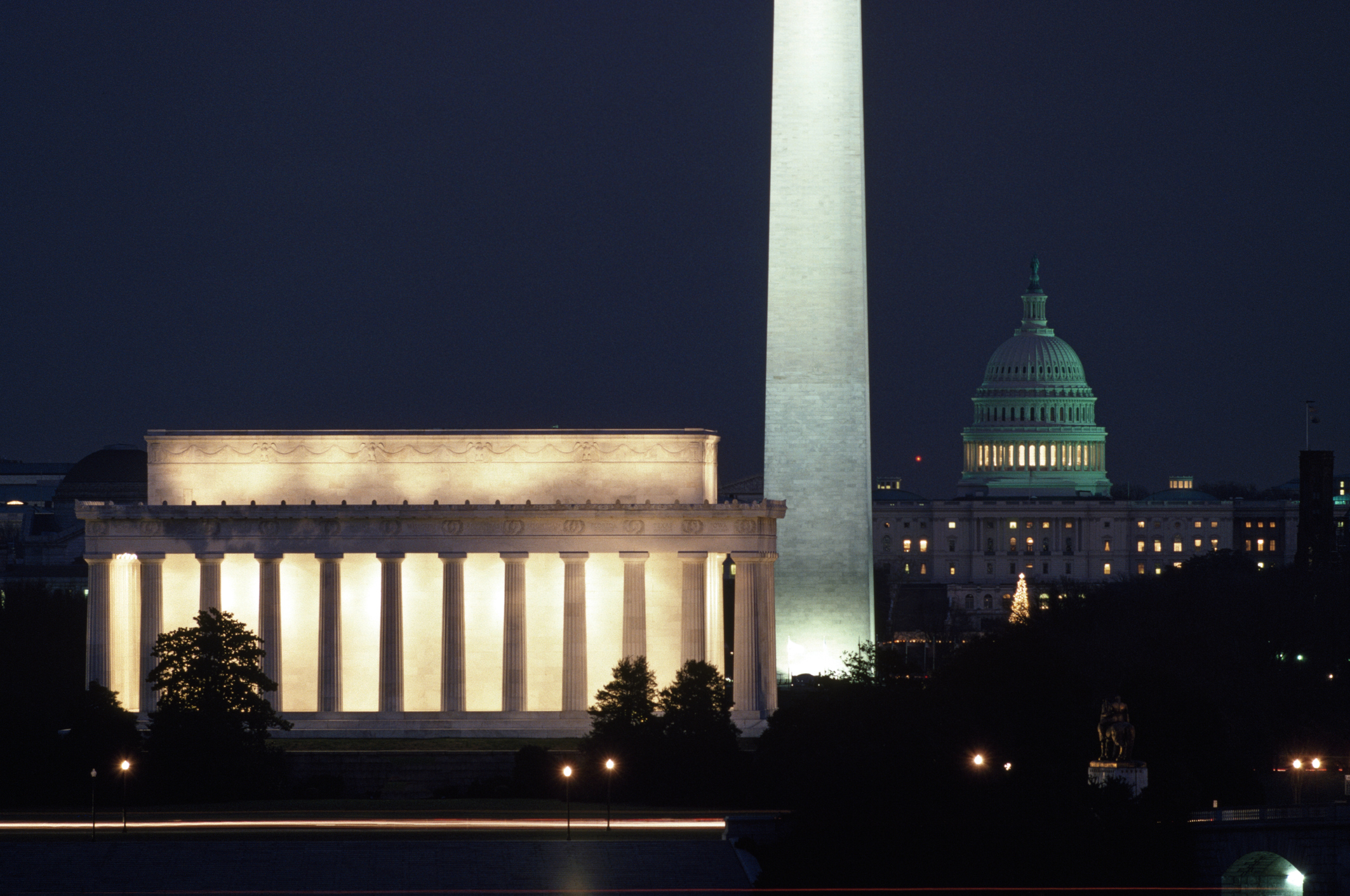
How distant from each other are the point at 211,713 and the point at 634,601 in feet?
73.6

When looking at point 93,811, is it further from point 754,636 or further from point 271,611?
point 754,636

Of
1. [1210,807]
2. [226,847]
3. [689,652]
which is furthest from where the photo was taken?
[689,652]

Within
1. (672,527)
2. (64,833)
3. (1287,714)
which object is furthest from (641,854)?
(1287,714)

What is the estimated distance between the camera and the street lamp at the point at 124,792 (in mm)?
97250

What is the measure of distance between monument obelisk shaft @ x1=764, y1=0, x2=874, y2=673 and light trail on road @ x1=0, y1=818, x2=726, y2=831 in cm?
3908

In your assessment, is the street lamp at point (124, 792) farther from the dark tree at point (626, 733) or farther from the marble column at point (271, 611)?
the marble column at point (271, 611)

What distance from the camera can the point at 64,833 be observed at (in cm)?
9550

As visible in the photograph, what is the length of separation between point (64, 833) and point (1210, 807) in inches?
1614

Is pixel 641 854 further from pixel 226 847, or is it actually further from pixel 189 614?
pixel 189 614

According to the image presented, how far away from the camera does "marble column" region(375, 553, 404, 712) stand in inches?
5069

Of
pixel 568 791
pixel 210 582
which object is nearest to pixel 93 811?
pixel 568 791

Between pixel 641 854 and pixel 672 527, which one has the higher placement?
pixel 672 527

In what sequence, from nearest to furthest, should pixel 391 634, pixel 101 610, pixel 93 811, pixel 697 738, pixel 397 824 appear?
1. pixel 397 824
2. pixel 93 811
3. pixel 697 738
4. pixel 391 634
5. pixel 101 610

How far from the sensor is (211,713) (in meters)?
112
